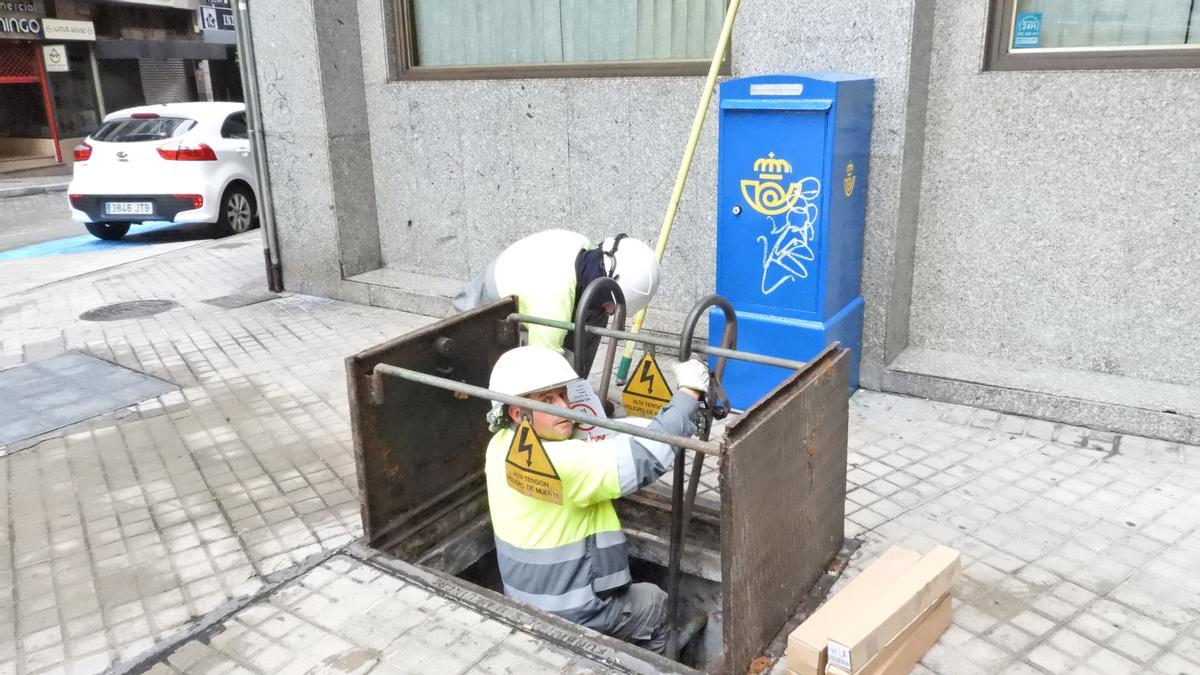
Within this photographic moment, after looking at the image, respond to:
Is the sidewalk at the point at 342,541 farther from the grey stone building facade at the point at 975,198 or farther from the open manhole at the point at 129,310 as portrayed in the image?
the open manhole at the point at 129,310

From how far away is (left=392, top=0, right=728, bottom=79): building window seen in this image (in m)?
5.87

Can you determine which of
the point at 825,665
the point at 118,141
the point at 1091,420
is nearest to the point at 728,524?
the point at 825,665

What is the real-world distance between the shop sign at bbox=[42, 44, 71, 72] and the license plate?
13866 mm

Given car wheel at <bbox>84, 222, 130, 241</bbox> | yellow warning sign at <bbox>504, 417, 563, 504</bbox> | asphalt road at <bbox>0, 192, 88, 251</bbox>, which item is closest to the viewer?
yellow warning sign at <bbox>504, 417, 563, 504</bbox>

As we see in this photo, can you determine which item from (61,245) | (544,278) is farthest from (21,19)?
(544,278)

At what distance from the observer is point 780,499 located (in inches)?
109

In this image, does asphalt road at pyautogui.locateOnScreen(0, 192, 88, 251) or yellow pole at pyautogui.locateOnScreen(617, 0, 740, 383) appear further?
asphalt road at pyautogui.locateOnScreen(0, 192, 88, 251)

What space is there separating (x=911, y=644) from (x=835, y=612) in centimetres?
28

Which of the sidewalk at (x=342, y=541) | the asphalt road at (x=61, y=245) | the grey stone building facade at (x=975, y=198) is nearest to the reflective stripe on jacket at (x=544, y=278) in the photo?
the sidewalk at (x=342, y=541)

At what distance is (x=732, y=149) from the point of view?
4.60 m

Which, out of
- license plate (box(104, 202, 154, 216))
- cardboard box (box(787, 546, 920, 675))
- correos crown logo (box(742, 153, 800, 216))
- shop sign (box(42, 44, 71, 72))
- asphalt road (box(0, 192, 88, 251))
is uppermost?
shop sign (box(42, 44, 71, 72))

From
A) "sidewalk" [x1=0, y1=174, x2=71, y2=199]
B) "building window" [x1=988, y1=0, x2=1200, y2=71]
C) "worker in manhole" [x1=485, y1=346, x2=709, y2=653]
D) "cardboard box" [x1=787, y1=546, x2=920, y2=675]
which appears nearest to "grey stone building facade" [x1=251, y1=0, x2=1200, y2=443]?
"building window" [x1=988, y1=0, x2=1200, y2=71]

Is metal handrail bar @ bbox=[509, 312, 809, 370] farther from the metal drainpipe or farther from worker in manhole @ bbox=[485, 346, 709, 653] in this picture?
the metal drainpipe

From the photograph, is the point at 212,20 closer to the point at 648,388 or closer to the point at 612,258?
the point at 612,258
